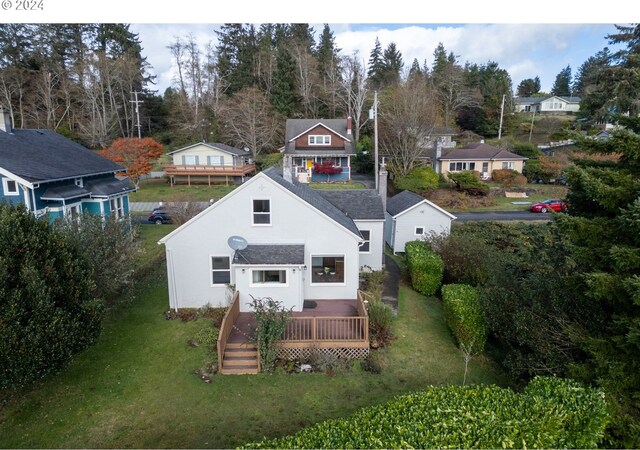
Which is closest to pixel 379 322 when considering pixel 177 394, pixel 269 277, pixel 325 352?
pixel 325 352

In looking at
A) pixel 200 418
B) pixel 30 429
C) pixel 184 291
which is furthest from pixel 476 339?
pixel 30 429

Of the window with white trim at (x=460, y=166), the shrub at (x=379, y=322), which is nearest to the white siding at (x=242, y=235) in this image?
the shrub at (x=379, y=322)

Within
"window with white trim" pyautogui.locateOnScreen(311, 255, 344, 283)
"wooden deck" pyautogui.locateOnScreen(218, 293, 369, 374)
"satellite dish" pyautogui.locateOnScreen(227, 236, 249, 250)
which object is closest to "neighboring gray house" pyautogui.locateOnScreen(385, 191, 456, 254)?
"window with white trim" pyautogui.locateOnScreen(311, 255, 344, 283)

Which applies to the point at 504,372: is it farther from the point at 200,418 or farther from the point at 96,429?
the point at 96,429

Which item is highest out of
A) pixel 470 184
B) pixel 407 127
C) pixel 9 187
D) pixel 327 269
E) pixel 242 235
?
pixel 407 127

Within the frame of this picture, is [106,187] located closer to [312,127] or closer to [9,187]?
[9,187]

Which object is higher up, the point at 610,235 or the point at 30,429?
the point at 610,235

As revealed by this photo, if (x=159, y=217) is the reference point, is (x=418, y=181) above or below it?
above
